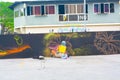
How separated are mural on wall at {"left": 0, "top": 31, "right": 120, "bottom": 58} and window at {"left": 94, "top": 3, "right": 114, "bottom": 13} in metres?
17.6

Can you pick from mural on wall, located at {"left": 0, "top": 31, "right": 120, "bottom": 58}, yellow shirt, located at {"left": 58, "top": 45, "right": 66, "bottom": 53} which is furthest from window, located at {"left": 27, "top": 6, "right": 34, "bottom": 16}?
yellow shirt, located at {"left": 58, "top": 45, "right": 66, "bottom": 53}

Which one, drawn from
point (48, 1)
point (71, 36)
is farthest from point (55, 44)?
point (48, 1)

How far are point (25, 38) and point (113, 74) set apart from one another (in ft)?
37.8

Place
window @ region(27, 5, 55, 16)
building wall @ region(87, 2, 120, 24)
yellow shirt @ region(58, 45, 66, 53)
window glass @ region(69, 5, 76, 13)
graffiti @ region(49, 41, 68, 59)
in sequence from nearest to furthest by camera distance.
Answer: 1. graffiti @ region(49, 41, 68, 59)
2. yellow shirt @ region(58, 45, 66, 53)
3. window @ region(27, 5, 55, 16)
4. window glass @ region(69, 5, 76, 13)
5. building wall @ region(87, 2, 120, 24)

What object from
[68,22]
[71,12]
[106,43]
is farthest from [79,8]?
[106,43]

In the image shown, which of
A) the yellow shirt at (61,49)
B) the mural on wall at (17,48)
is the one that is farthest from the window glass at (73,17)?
the mural on wall at (17,48)

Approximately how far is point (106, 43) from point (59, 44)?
3166 mm

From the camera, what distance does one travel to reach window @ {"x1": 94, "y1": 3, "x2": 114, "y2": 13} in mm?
44719

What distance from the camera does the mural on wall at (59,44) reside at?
26141mm

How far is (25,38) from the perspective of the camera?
26250 mm

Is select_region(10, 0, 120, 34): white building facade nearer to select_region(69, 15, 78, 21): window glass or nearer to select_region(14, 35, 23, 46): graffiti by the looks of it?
select_region(69, 15, 78, 21): window glass

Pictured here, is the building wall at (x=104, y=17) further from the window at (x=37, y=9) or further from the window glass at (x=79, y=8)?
the window at (x=37, y=9)

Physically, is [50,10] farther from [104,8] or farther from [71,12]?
[104,8]

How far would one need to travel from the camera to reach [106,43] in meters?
27.0
